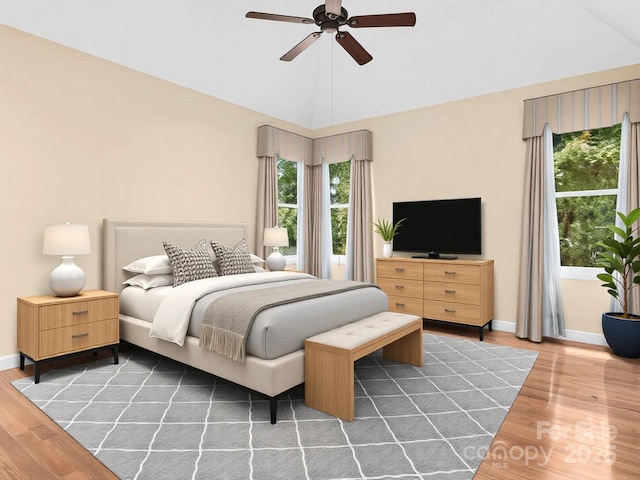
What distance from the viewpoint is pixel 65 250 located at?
125 inches

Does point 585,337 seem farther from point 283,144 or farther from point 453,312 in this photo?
point 283,144

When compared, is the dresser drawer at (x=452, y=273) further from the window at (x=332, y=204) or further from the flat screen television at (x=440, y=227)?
the window at (x=332, y=204)

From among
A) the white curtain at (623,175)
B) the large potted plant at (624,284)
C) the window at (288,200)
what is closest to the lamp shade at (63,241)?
the window at (288,200)

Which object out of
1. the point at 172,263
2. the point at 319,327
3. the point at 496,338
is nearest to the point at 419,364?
the point at 319,327

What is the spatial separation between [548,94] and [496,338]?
2819mm

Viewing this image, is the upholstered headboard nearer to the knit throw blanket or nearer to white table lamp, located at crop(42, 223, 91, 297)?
white table lamp, located at crop(42, 223, 91, 297)

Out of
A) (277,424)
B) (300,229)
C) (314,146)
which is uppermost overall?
(314,146)

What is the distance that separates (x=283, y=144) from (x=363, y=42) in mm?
1771

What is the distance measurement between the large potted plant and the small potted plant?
2.30m

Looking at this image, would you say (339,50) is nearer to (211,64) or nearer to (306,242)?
(211,64)

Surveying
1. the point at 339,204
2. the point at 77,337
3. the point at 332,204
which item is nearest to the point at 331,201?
the point at 332,204

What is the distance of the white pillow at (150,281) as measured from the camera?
3621 millimetres

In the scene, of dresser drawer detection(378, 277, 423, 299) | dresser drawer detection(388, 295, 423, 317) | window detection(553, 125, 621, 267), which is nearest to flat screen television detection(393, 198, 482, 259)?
dresser drawer detection(378, 277, 423, 299)

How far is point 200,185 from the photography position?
4824 mm
